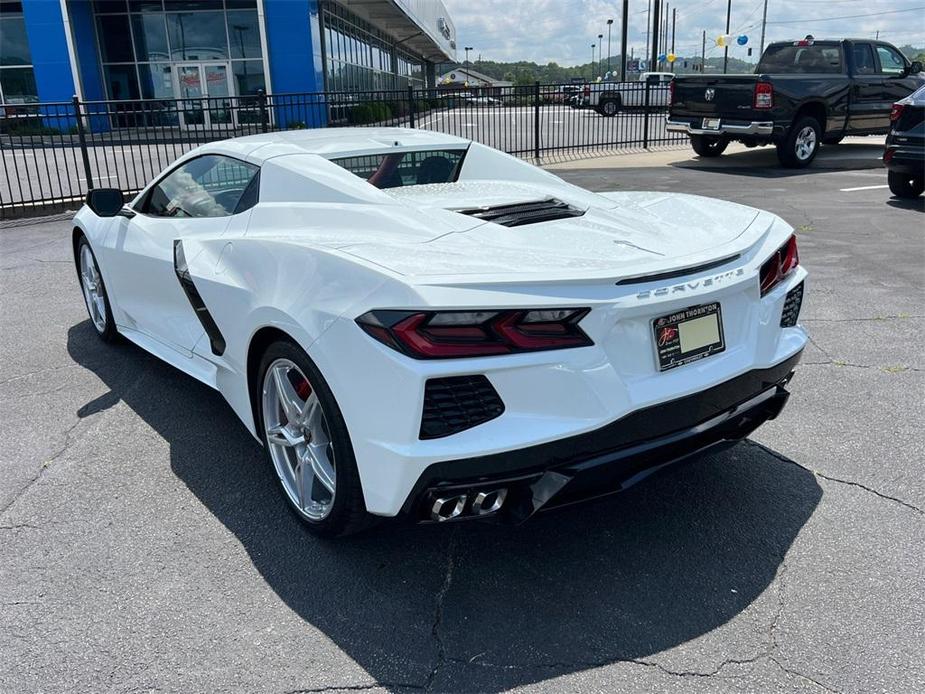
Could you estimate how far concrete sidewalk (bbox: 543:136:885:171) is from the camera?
15.1 m

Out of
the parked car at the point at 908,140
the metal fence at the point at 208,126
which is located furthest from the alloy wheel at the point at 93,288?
the parked car at the point at 908,140

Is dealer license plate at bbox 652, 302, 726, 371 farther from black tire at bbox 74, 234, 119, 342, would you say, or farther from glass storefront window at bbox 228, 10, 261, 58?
glass storefront window at bbox 228, 10, 261, 58

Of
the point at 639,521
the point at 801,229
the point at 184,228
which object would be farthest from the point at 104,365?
the point at 801,229

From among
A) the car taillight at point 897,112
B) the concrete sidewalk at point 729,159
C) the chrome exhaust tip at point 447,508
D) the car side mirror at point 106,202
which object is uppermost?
the car taillight at point 897,112

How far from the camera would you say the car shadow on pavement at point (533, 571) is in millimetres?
2494

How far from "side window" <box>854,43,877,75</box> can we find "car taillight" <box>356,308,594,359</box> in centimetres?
1453

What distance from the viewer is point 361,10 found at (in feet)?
115

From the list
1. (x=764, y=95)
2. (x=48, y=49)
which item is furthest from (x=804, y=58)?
(x=48, y=49)

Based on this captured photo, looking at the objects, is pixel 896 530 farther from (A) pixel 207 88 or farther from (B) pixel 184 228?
(A) pixel 207 88

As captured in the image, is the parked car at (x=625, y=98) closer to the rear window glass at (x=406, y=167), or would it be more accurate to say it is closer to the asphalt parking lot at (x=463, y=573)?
the rear window glass at (x=406, y=167)

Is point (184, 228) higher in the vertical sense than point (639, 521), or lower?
higher

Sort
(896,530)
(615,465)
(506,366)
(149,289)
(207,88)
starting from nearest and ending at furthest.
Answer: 1. (506,366)
2. (615,465)
3. (896,530)
4. (149,289)
5. (207,88)

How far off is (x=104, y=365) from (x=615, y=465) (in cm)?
379

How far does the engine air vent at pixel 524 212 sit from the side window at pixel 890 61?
46.6 ft
